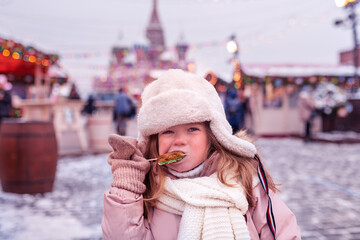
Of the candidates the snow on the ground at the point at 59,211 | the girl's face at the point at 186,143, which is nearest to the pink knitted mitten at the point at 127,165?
the girl's face at the point at 186,143

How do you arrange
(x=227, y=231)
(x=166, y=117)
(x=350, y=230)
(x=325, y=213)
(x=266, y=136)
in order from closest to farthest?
(x=227, y=231) < (x=166, y=117) < (x=350, y=230) < (x=325, y=213) < (x=266, y=136)

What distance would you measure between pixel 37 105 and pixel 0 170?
16.9ft

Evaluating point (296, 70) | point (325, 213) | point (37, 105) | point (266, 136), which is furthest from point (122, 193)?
point (296, 70)

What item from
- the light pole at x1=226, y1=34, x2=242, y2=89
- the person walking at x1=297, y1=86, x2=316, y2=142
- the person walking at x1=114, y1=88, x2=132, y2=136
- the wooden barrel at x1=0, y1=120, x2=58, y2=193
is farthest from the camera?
the person walking at x1=297, y1=86, x2=316, y2=142

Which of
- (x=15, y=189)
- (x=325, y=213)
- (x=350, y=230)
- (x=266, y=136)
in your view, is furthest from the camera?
(x=266, y=136)

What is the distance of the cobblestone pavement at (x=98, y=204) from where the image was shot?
11.6 feet

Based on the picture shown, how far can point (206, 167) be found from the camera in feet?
5.35

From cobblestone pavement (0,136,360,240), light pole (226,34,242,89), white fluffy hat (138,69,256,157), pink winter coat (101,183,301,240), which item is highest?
light pole (226,34,242,89)

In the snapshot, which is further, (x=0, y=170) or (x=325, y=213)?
(x=0, y=170)

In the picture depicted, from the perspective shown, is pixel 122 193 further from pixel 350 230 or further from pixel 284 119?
pixel 284 119

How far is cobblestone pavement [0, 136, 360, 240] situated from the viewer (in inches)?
139

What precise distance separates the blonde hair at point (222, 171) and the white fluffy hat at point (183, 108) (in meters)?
0.04

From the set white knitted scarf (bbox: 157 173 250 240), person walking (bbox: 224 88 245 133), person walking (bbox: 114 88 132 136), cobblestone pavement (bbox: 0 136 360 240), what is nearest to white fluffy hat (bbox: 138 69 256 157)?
white knitted scarf (bbox: 157 173 250 240)

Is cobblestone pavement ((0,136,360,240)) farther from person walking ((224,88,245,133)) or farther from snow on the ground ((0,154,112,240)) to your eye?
person walking ((224,88,245,133))
